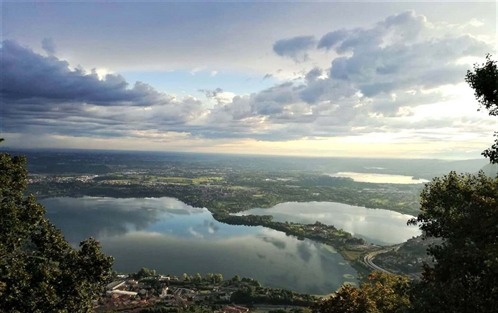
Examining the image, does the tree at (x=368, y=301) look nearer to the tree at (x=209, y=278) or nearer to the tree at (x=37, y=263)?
the tree at (x=37, y=263)

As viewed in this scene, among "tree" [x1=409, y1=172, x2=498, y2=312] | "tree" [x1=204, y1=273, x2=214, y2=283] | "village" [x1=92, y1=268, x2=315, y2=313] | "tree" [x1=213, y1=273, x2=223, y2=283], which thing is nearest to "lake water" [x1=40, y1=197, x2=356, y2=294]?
"tree" [x1=213, y1=273, x2=223, y2=283]

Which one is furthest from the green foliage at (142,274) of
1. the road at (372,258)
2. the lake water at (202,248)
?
the road at (372,258)

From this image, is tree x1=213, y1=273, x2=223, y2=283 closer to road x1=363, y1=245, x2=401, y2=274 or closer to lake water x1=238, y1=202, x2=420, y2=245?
road x1=363, y1=245, x2=401, y2=274

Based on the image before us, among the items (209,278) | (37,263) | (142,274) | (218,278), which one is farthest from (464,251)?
(142,274)

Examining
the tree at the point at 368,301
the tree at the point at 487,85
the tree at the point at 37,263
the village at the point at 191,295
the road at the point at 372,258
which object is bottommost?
the village at the point at 191,295

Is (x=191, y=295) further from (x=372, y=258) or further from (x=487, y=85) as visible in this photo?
(x=487, y=85)

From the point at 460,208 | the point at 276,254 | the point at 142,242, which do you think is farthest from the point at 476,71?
the point at 142,242

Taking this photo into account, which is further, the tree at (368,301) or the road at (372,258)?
the road at (372,258)
